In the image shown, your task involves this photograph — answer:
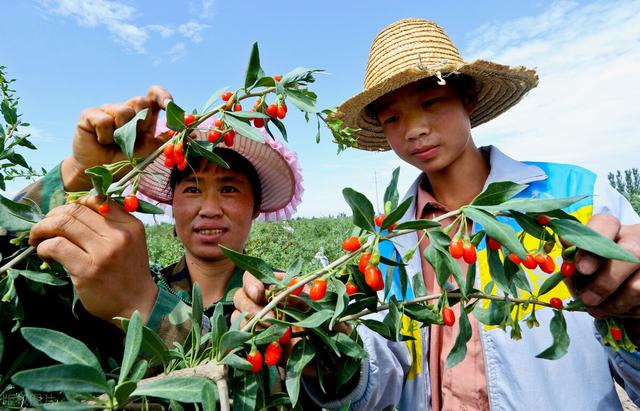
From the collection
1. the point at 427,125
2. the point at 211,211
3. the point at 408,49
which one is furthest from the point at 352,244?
the point at 408,49

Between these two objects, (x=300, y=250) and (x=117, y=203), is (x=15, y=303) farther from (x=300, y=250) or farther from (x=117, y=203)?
(x=300, y=250)

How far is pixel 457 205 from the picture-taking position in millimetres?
2123

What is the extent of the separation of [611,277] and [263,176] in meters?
1.73

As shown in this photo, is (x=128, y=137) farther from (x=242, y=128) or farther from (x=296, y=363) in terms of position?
(x=296, y=363)

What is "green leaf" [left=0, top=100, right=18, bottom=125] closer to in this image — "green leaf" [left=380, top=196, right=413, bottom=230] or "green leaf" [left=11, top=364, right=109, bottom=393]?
"green leaf" [left=11, top=364, right=109, bottom=393]

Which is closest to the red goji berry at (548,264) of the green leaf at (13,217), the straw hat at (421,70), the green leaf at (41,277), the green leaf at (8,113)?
the green leaf at (41,277)

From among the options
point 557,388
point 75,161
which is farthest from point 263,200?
point 557,388

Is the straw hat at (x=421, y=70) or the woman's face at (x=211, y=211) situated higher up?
the straw hat at (x=421, y=70)

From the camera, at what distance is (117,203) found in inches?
38.8

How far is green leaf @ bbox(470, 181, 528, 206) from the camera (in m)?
0.73

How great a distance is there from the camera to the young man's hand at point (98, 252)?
881mm

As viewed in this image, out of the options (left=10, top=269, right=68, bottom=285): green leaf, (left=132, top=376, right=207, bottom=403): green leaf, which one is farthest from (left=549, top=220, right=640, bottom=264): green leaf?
(left=10, top=269, right=68, bottom=285): green leaf

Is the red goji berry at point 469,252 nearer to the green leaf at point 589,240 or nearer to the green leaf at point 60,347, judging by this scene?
the green leaf at point 589,240

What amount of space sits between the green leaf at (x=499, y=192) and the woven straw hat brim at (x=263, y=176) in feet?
4.19
